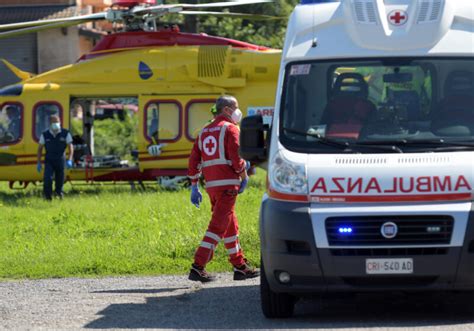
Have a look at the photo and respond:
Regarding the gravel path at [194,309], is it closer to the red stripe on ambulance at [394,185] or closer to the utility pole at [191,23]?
the red stripe on ambulance at [394,185]

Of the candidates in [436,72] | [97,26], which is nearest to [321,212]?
[436,72]

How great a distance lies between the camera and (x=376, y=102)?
960cm

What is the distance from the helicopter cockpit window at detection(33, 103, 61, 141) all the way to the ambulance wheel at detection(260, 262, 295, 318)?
1485cm

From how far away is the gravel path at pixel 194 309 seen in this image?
933 cm

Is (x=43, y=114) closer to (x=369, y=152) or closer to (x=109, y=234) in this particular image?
(x=109, y=234)

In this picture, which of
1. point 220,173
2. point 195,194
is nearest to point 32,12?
point 195,194

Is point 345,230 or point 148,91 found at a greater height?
point 345,230

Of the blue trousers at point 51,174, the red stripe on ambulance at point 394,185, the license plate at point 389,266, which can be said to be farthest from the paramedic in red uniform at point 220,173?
the blue trousers at point 51,174

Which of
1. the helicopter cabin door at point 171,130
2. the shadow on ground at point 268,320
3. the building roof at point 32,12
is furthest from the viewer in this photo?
the building roof at point 32,12

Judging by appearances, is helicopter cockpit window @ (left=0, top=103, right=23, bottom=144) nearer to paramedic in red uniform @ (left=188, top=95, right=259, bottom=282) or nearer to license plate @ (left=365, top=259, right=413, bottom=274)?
paramedic in red uniform @ (left=188, top=95, right=259, bottom=282)

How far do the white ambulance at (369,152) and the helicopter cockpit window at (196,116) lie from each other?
13.6 m

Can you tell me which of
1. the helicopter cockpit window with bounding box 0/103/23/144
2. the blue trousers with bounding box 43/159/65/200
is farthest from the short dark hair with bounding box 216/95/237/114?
the helicopter cockpit window with bounding box 0/103/23/144

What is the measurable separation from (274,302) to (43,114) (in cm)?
1514

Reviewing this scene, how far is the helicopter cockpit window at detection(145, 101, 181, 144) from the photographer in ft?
78.0
